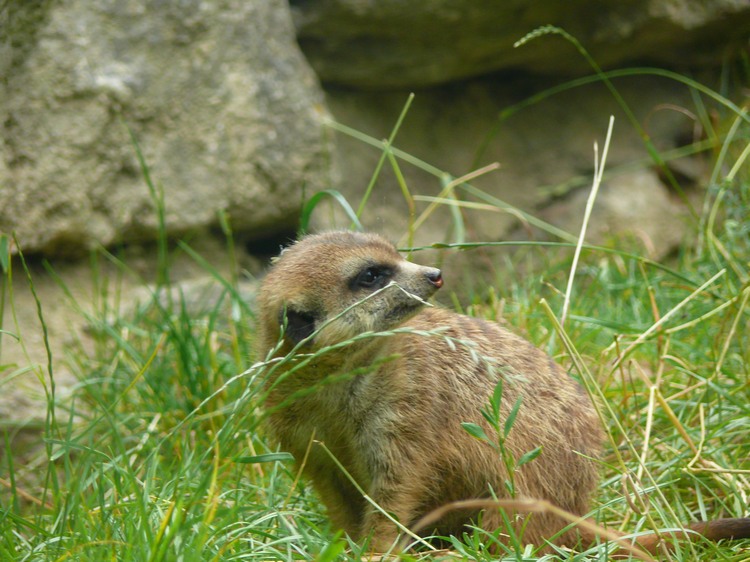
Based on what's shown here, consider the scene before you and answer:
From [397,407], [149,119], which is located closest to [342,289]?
[397,407]

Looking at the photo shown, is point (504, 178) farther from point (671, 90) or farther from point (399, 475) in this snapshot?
point (399, 475)

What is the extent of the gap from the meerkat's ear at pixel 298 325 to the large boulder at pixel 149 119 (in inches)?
52.4

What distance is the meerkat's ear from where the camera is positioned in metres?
2.58

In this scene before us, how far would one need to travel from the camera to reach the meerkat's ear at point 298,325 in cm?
258

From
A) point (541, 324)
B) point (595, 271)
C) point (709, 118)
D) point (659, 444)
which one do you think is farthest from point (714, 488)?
point (709, 118)

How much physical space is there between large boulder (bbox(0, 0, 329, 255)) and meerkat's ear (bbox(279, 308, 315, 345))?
1.33m

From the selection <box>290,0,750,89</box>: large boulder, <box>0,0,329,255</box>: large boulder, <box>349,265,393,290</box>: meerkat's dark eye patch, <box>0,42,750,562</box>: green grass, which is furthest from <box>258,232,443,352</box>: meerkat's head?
<box>290,0,750,89</box>: large boulder

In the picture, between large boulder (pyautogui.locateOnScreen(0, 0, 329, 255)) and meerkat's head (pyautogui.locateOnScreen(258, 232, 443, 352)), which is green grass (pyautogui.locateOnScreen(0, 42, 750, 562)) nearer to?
meerkat's head (pyautogui.locateOnScreen(258, 232, 443, 352))

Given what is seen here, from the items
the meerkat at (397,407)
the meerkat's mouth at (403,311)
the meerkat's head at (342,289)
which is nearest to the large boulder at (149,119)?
the meerkat's head at (342,289)

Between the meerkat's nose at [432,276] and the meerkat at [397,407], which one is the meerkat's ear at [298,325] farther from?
the meerkat's nose at [432,276]

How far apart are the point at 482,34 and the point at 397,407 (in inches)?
114

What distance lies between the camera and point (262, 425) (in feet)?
9.21

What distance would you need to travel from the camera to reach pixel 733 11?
5016mm

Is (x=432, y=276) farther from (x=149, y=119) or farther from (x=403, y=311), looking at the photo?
(x=149, y=119)
